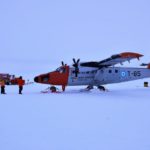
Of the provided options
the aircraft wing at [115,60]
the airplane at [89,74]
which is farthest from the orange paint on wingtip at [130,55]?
the airplane at [89,74]

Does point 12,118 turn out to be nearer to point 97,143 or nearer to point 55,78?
point 97,143

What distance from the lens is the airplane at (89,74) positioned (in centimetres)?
1880

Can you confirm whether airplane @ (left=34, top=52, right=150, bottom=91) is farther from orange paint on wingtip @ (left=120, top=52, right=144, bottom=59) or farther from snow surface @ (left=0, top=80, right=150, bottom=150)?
snow surface @ (left=0, top=80, right=150, bottom=150)

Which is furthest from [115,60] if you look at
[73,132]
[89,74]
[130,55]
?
[73,132]

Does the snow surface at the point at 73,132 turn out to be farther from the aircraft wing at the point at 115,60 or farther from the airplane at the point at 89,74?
the airplane at the point at 89,74

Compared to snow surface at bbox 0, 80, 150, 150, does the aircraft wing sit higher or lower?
higher

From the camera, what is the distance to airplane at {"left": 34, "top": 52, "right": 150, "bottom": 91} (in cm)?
1880

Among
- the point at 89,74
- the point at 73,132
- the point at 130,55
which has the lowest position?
the point at 73,132

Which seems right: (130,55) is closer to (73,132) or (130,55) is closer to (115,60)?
(115,60)

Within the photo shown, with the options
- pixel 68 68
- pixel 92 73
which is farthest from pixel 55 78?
pixel 92 73

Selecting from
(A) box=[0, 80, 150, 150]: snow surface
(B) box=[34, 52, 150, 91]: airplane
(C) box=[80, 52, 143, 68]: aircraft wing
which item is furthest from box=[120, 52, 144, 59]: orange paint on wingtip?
(A) box=[0, 80, 150, 150]: snow surface

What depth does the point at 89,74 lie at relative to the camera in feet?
66.0

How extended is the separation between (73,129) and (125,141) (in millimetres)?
1644

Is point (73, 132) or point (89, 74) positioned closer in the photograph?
point (73, 132)
